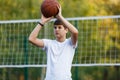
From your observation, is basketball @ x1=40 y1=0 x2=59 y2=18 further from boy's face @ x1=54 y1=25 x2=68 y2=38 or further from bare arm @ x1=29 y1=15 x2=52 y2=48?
boy's face @ x1=54 y1=25 x2=68 y2=38

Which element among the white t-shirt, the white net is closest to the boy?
the white t-shirt

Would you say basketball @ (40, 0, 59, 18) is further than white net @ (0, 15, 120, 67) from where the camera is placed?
No

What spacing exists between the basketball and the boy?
52 millimetres

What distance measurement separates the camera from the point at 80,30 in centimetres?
1032

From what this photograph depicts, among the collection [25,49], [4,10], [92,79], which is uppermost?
[4,10]

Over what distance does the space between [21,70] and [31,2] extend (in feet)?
15.5

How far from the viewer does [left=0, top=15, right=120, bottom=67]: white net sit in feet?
33.0

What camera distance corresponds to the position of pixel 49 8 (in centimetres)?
568

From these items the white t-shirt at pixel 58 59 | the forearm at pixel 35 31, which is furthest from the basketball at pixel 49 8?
the white t-shirt at pixel 58 59

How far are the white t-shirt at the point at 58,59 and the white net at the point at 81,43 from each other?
4.14 meters

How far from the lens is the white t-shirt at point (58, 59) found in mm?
5621

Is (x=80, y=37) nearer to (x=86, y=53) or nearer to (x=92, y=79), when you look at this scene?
(x=86, y=53)

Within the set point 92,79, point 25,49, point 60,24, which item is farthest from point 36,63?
point 60,24

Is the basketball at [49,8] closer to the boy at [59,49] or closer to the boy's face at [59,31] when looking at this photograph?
the boy at [59,49]
